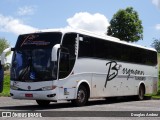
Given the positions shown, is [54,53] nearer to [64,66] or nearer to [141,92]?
[64,66]

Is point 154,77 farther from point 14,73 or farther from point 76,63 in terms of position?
point 14,73

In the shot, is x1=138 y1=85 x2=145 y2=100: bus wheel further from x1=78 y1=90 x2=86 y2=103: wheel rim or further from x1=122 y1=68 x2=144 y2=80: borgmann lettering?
x1=78 y1=90 x2=86 y2=103: wheel rim

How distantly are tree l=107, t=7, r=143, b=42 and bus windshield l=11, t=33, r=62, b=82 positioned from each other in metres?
62.9

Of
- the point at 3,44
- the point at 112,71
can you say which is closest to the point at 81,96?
the point at 112,71

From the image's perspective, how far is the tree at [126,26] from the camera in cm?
8100

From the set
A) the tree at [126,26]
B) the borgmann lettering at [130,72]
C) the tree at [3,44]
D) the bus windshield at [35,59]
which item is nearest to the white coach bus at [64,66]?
the bus windshield at [35,59]

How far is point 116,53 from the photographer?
22469 millimetres

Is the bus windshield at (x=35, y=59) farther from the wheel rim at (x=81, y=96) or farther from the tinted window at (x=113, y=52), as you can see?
the wheel rim at (x=81, y=96)

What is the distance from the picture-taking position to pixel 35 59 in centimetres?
1742

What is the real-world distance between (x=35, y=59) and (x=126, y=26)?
65.7m

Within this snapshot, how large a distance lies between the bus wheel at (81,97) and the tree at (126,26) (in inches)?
2417

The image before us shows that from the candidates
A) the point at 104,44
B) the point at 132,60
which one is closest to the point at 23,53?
the point at 104,44

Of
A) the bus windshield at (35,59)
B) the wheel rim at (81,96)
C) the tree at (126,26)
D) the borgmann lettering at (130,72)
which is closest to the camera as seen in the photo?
the bus windshield at (35,59)

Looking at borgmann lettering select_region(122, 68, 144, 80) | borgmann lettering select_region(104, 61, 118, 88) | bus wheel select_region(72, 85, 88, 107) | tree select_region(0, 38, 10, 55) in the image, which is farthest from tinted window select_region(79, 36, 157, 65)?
tree select_region(0, 38, 10, 55)
